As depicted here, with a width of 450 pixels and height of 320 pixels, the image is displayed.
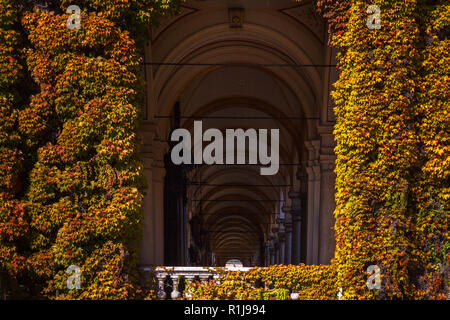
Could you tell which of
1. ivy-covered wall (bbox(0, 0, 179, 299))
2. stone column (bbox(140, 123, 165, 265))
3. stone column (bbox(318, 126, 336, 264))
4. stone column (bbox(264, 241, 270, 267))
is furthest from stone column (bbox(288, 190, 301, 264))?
stone column (bbox(264, 241, 270, 267))

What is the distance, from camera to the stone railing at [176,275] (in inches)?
362

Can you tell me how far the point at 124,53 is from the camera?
891cm

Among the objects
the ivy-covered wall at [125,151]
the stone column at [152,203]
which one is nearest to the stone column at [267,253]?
the stone column at [152,203]

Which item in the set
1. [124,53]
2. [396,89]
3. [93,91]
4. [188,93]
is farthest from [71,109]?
[188,93]

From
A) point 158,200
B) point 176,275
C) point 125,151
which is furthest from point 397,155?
point 158,200

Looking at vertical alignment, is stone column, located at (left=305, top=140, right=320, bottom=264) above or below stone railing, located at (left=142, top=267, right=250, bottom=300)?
above

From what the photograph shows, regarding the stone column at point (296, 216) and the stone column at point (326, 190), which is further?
the stone column at point (296, 216)

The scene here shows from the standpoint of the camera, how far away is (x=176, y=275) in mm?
9266

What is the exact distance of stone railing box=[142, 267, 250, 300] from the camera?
362 inches

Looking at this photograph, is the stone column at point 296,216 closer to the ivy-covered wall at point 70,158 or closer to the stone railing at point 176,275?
the stone railing at point 176,275

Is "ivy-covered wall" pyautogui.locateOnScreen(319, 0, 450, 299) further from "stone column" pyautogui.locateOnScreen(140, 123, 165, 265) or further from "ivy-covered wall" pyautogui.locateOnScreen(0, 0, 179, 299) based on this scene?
"stone column" pyautogui.locateOnScreen(140, 123, 165, 265)

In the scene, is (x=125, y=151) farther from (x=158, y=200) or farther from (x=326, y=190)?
(x=326, y=190)

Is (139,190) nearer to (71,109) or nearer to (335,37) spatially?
(71,109)

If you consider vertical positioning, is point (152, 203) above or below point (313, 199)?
below
